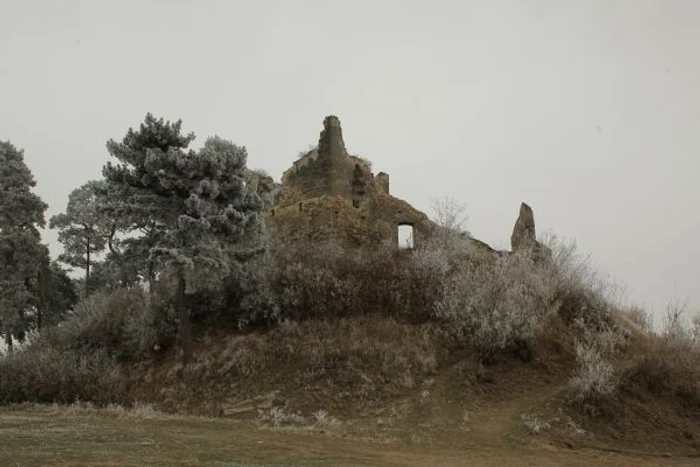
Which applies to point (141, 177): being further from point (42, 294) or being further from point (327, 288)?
point (42, 294)

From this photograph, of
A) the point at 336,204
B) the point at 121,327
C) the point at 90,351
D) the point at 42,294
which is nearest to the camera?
the point at 90,351

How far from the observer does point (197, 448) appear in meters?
9.97

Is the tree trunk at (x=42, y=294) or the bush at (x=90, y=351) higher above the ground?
the tree trunk at (x=42, y=294)

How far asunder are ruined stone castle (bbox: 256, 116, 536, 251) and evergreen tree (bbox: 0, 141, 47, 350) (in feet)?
41.5

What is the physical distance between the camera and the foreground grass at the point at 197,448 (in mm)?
8633

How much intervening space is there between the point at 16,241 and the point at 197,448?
2369cm

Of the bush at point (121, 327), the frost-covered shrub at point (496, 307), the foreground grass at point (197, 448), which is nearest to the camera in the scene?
the foreground grass at point (197, 448)

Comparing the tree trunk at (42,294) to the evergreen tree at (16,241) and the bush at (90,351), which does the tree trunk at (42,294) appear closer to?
the evergreen tree at (16,241)

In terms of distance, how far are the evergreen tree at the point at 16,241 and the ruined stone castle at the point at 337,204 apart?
498 inches

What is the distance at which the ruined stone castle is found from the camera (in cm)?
2450

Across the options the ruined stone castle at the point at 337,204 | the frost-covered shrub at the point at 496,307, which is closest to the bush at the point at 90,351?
the ruined stone castle at the point at 337,204

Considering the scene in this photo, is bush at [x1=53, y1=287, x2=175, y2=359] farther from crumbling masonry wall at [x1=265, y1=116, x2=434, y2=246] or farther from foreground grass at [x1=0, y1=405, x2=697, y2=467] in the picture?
crumbling masonry wall at [x1=265, y1=116, x2=434, y2=246]

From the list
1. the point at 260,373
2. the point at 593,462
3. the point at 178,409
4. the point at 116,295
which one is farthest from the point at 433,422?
the point at 116,295

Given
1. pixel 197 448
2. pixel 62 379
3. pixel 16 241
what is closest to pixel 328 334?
pixel 62 379
